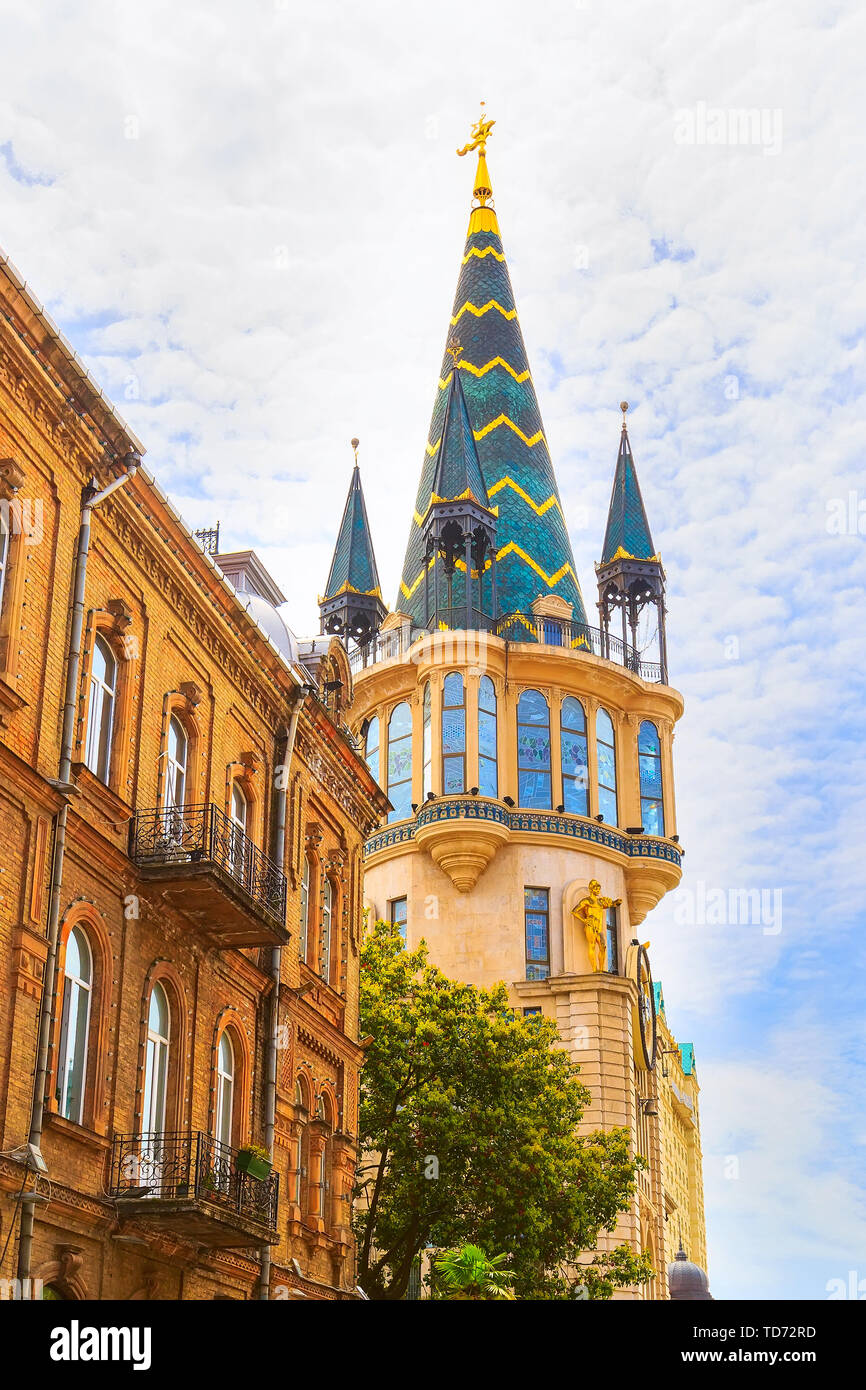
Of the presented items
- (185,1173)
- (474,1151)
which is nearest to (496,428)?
(474,1151)

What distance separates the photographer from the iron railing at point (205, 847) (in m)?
22.5

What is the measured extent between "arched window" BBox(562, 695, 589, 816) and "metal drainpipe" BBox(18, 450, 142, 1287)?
106 feet

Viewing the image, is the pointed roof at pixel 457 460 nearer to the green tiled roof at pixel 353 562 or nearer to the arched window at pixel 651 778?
the green tiled roof at pixel 353 562

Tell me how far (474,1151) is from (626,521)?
29.8 meters

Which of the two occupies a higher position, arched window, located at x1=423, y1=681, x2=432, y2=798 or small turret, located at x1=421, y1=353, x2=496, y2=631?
small turret, located at x1=421, y1=353, x2=496, y2=631

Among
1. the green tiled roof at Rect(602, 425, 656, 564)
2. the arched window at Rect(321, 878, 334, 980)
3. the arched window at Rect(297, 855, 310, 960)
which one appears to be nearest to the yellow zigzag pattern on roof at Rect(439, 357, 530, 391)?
the green tiled roof at Rect(602, 425, 656, 564)

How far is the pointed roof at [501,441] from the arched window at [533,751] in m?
3.87

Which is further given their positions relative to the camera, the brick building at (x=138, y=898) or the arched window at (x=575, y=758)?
the arched window at (x=575, y=758)

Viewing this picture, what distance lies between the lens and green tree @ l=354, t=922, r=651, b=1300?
35938 mm

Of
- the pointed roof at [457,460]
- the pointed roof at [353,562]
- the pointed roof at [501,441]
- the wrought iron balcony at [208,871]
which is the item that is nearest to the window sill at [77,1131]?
the wrought iron balcony at [208,871]

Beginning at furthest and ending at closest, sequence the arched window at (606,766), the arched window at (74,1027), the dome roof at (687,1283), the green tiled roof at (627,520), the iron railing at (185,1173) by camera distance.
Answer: the green tiled roof at (627,520) → the arched window at (606,766) → the dome roof at (687,1283) → the iron railing at (185,1173) → the arched window at (74,1027)

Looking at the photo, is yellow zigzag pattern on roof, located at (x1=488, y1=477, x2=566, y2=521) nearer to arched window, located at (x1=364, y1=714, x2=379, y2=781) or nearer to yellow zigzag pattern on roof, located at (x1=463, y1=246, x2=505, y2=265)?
arched window, located at (x1=364, y1=714, x2=379, y2=781)
